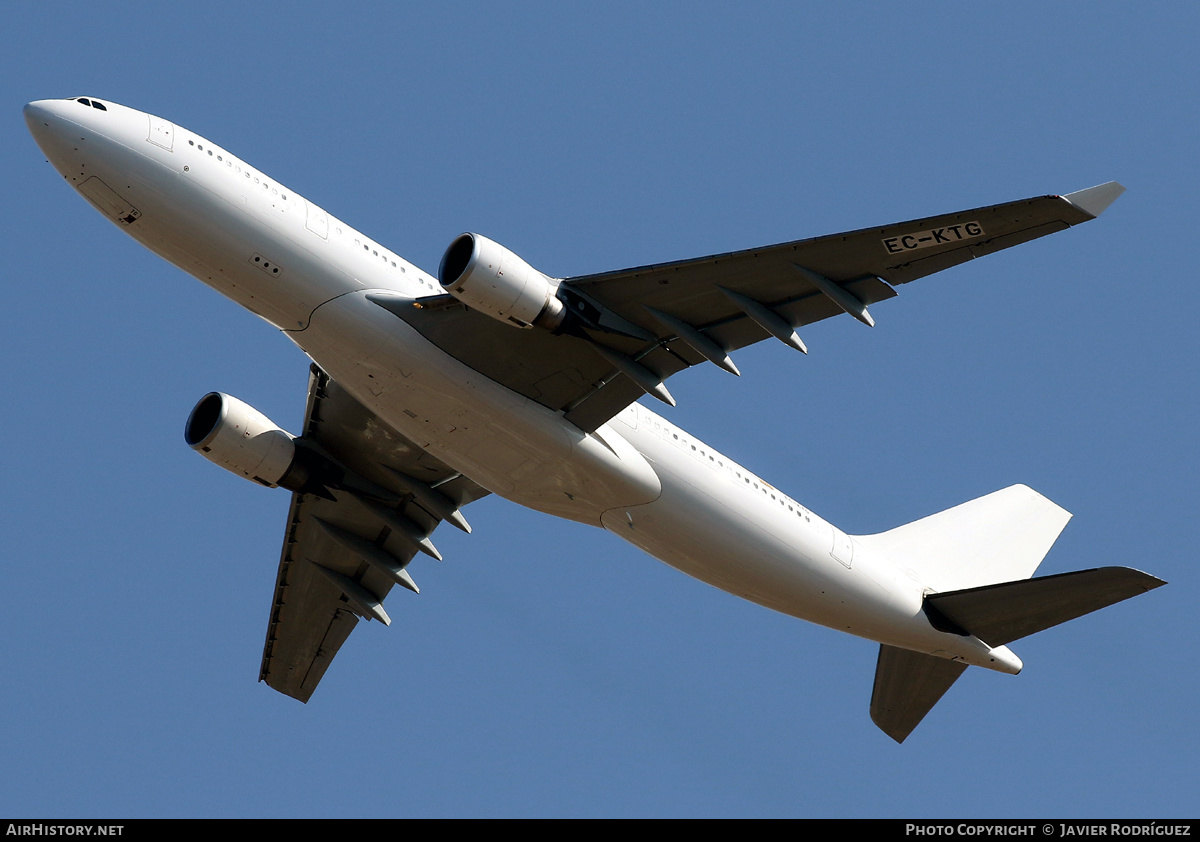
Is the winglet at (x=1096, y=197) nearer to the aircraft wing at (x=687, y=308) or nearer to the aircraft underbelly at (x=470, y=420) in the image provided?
the aircraft wing at (x=687, y=308)

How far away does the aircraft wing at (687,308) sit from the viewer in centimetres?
2236

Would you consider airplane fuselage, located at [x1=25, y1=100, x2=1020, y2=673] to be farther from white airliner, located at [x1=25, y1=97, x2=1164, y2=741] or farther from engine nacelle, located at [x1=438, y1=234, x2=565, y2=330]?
engine nacelle, located at [x1=438, y1=234, x2=565, y2=330]

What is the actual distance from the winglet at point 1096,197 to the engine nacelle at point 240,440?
17021 millimetres

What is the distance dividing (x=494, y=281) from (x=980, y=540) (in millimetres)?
15492

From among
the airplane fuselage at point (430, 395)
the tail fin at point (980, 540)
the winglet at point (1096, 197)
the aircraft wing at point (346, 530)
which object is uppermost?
the winglet at point (1096, 197)

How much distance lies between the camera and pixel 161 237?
2317 cm

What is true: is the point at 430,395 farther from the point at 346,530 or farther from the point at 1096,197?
the point at 1096,197

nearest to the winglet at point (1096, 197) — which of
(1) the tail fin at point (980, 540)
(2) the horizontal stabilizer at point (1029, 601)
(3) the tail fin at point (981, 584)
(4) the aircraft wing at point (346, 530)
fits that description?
(3) the tail fin at point (981, 584)

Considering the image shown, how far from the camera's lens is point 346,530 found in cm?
3147

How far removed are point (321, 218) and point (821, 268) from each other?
30.0 feet

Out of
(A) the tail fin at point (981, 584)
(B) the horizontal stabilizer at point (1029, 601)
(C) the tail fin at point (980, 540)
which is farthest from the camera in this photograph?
(C) the tail fin at point (980, 540)

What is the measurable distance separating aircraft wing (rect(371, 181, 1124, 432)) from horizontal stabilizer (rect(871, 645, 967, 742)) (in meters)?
10.4

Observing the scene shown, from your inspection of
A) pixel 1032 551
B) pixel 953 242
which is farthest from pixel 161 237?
pixel 1032 551
